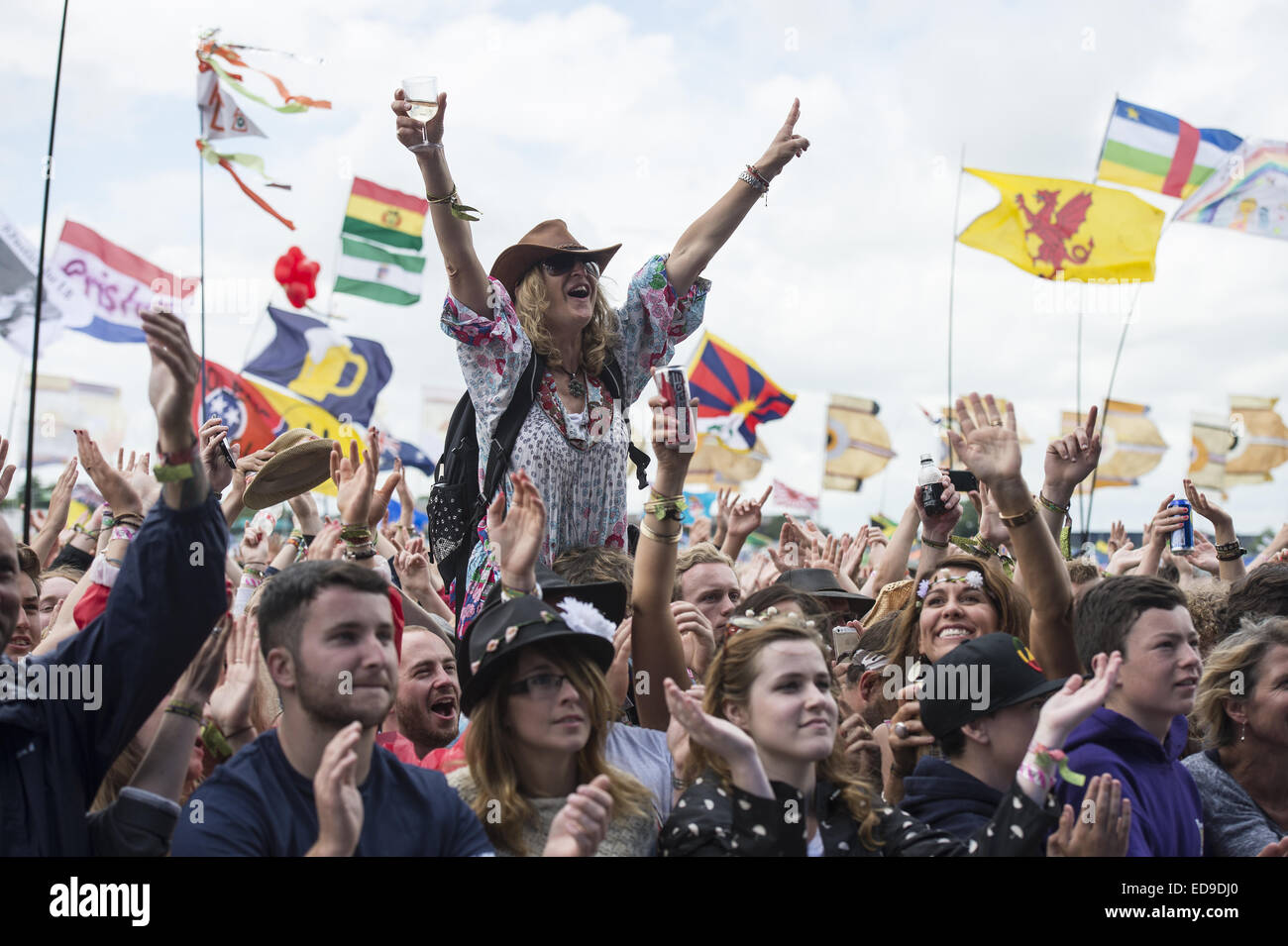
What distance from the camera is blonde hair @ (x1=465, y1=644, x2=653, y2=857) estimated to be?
2.97 meters

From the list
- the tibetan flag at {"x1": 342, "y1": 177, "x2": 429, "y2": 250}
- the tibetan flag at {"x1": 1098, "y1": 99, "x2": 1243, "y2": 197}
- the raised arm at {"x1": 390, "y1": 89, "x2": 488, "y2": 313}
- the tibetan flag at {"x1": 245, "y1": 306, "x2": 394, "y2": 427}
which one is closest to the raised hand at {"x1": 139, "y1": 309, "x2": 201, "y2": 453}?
the raised arm at {"x1": 390, "y1": 89, "x2": 488, "y2": 313}

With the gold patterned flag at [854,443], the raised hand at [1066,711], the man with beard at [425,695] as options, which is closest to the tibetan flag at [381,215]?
the man with beard at [425,695]

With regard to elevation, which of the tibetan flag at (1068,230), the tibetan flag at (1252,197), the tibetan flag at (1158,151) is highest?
the tibetan flag at (1158,151)

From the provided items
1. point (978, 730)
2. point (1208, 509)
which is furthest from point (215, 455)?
point (1208, 509)

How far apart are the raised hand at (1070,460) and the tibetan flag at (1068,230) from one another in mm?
7949

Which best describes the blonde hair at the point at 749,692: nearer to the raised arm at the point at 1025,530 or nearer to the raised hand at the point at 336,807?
the raised arm at the point at 1025,530

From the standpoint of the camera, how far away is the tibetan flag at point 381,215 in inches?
530

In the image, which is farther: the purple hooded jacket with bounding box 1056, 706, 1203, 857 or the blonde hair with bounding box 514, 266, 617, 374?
the blonde hair with bounding box 514, 266, 617, 374

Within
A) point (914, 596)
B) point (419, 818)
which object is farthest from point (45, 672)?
point (914, 596)

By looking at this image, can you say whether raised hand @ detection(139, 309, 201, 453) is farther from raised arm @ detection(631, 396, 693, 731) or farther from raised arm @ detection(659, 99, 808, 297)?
raised arm @ detection(659, 99, 808, 297)

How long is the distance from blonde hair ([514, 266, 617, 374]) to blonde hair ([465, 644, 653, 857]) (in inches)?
53.0

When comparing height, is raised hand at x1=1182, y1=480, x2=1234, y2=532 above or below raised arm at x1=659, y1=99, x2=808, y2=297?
below

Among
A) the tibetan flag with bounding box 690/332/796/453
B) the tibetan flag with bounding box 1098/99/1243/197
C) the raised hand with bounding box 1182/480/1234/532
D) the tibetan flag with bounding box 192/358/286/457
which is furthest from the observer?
the tibetan flag with bounding box 690/332/796/453
